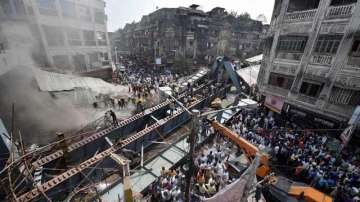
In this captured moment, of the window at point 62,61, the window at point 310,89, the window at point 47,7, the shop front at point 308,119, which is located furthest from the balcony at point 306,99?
the window at point 47,7

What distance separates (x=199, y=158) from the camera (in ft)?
37.0

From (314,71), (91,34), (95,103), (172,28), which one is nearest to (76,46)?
(91,34)

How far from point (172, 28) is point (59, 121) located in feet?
86.7

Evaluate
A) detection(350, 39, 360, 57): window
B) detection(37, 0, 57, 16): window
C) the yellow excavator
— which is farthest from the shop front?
detection(37, 0, 57, 16): window

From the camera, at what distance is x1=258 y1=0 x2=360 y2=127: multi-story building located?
10.7 metres

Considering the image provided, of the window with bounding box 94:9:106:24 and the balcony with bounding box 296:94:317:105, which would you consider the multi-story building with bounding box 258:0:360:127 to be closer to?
the balcony with bounding box 296:94:317:105

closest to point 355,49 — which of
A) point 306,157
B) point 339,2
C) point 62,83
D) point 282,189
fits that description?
point 339,2

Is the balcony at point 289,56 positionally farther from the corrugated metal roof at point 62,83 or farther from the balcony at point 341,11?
the corrugated metal roof at point 62,83

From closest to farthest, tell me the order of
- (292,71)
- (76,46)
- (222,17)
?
1. (292,71)
2. (76,46)
3. (222,17)

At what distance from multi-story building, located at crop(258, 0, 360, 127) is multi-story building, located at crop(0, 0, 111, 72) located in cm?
2309

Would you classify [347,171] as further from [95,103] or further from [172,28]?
[172,28]

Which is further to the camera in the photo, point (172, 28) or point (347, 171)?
point (172, 28)

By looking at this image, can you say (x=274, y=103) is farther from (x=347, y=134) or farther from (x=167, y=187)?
(x=167, y=187)

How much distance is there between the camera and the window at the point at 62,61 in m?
20.0
